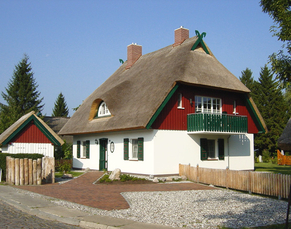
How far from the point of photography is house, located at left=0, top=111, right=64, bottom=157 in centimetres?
2148

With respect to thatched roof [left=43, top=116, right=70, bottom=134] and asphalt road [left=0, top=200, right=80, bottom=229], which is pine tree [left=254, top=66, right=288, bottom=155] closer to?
thatched roof [left=43, top=116, right=70, bottom=134]

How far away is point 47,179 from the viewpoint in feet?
59.7

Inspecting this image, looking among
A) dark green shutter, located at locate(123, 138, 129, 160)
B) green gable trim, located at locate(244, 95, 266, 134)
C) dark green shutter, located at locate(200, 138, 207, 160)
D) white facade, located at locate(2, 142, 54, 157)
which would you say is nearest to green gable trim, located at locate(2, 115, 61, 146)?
white facade, located at locate(2, 142, 54, 157)

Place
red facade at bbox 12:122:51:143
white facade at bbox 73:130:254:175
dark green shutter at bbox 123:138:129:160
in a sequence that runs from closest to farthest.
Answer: white facade at bbox 73:130:254:175
red facade at bbox 12:122:51:143
dark green shutter at bbox 123:138:129:160

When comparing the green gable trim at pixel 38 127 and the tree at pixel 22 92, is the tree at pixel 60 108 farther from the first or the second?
the green gable trim at pixel 38 127

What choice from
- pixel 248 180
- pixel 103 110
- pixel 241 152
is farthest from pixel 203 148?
pixel 103 110

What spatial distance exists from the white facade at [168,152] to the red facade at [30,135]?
4616mm

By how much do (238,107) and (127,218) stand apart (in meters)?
16.8

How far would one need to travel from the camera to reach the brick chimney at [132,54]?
3053 centimetres

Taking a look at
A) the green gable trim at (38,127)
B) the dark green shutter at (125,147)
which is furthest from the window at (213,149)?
the green gable trim at (38,127)

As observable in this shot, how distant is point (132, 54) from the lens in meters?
30.7

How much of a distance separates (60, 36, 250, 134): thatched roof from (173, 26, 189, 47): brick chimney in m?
Answer: 0.60

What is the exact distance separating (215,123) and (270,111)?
97.7 ft

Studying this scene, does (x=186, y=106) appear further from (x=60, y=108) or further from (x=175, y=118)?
(x=60, y=108)
